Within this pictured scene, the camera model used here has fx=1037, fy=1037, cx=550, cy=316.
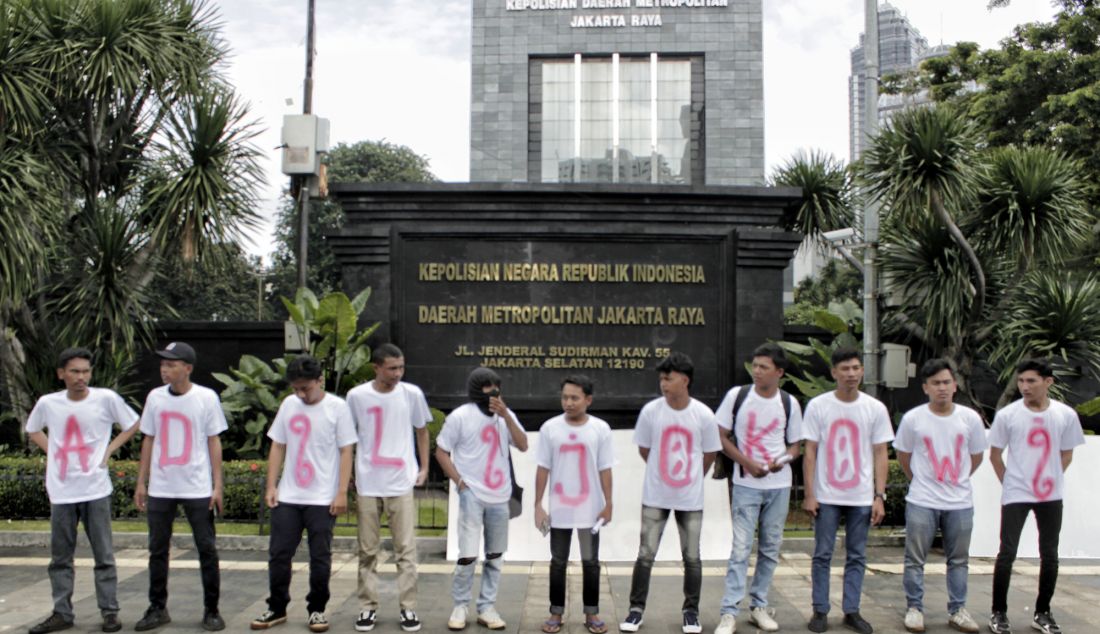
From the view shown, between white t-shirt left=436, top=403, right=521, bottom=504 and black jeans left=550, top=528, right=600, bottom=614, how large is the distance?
45 centimetres

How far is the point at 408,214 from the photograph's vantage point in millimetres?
13492

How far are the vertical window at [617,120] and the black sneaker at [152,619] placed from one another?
40817 mm

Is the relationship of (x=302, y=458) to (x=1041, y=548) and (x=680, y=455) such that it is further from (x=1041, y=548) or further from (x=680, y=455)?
(x=1041, y=548)

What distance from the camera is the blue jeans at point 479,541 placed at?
673 cm

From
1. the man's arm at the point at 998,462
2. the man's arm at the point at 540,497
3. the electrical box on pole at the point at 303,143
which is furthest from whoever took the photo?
the electrical box on pole at the point at 303,143

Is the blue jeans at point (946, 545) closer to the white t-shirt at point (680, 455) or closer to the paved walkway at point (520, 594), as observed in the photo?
the paved walkway at point (520, 594)

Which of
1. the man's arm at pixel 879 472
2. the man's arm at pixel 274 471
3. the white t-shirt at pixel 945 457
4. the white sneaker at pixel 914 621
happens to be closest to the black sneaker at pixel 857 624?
the white sneaker at pixel 914 621

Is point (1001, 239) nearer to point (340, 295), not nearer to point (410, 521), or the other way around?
point (340, 295)

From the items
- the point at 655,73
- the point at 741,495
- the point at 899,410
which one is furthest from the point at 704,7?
the point at 741,495

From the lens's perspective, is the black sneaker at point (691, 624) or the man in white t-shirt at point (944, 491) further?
the man in white t-shirt at point (944, 491)

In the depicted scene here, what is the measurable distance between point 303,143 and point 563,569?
956cm

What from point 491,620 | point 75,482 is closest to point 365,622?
point 491,620

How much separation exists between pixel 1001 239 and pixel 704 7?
37129 millimetres

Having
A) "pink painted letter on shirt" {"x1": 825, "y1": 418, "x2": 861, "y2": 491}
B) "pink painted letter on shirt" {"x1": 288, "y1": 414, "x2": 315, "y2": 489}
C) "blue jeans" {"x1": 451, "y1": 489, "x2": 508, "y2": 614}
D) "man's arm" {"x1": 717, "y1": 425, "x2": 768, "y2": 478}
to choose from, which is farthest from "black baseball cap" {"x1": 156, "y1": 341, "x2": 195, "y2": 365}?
"pink painted letter on shirt" {"x1": 825, "y1": 418, "x2": 861, "y2": 491}
